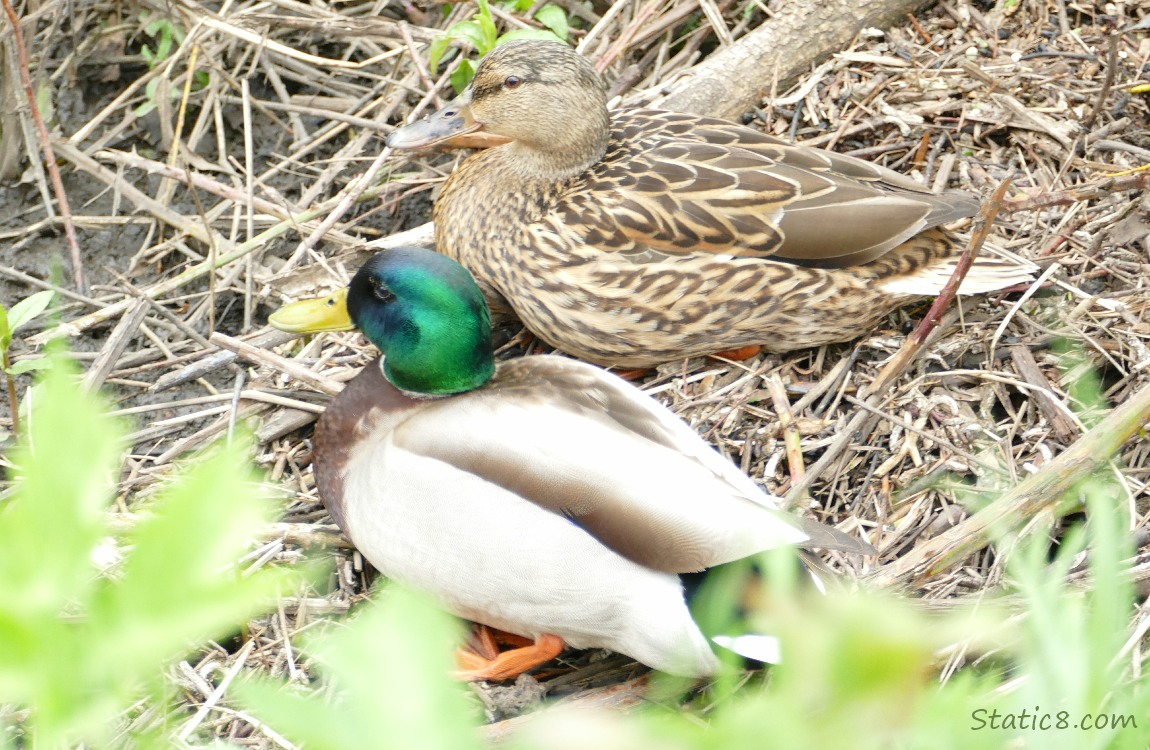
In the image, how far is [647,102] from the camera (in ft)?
13.0

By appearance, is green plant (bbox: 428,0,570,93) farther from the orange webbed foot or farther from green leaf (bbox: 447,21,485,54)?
the orange webbed foot

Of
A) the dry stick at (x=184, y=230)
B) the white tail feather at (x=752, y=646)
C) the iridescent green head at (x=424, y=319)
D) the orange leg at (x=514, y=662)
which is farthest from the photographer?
the dry stick at (x=184, y=230)

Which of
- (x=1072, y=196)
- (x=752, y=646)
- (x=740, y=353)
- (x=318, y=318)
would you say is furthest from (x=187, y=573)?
(x=1072, y=196)

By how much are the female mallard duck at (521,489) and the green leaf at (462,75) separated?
1.29 metres

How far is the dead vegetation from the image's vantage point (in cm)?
291

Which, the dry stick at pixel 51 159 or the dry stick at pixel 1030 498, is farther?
the dry stick at pixel 51 159

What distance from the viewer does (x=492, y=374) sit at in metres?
3.04

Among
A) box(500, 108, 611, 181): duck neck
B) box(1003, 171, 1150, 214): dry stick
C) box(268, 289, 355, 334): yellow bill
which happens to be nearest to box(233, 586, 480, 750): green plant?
box(268, 289, 355, 334): yellow bill

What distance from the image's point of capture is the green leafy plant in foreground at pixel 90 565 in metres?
0.50

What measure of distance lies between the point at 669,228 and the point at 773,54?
113cm

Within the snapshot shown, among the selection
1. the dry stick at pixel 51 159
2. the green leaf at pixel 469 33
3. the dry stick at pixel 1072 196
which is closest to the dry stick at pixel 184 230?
the dry stick at pixel 51 159

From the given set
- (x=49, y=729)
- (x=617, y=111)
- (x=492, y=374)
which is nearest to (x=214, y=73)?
(x=617, y=111)

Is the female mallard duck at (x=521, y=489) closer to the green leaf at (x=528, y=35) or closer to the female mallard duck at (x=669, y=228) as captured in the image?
the female mallard duck at (x=669, y=228)

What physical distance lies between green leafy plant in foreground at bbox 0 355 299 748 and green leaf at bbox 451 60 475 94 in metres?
3.61
